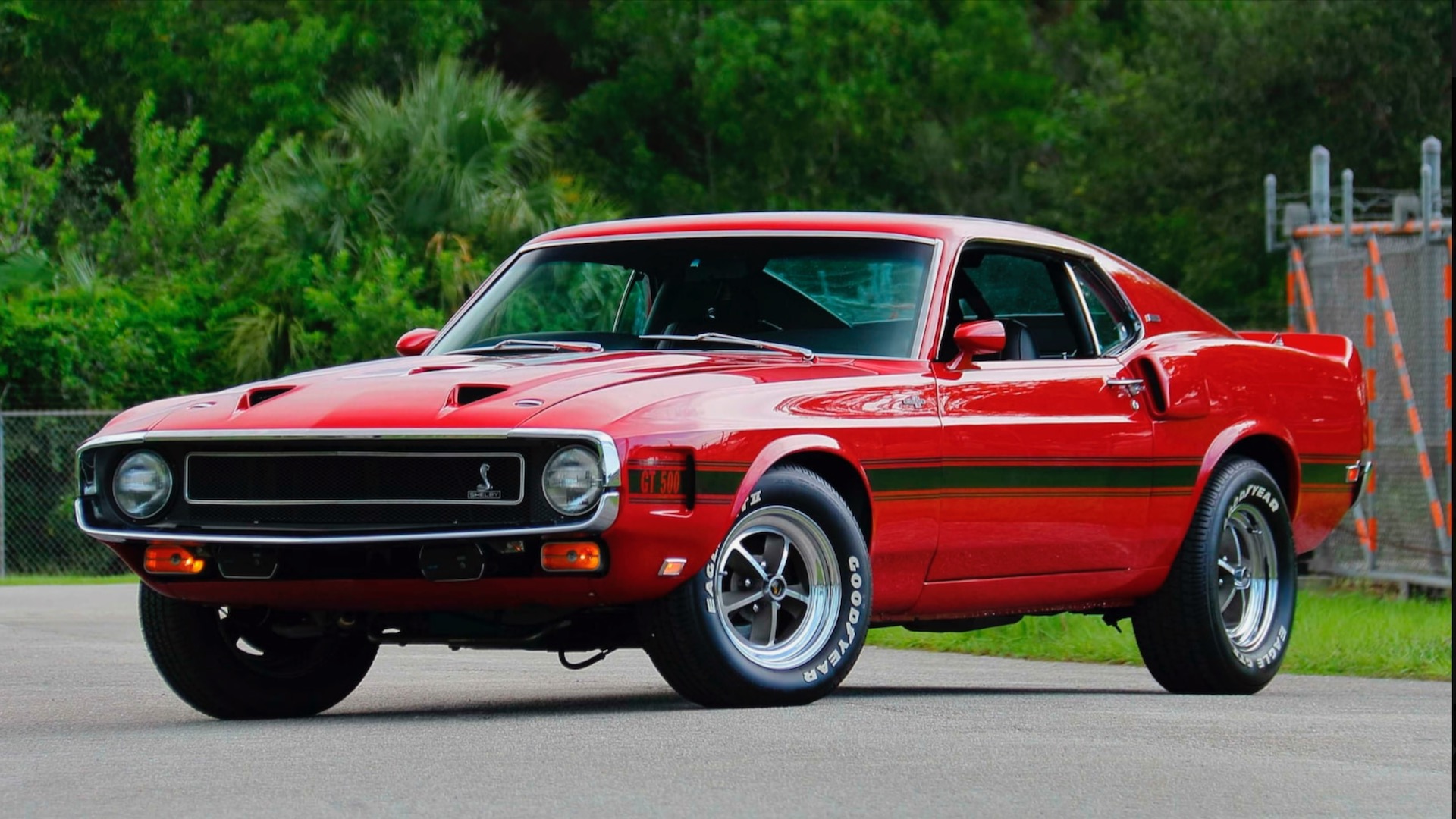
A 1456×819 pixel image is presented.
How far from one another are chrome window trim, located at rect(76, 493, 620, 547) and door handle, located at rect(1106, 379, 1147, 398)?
264 centimetres

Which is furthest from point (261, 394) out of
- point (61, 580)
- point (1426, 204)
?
point (61, 580)

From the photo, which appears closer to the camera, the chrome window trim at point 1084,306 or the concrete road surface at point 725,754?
the concrete road surface at point 725,754

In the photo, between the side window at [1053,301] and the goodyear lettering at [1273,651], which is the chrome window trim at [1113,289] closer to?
the side window at [1053,301]

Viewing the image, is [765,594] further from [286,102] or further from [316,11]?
[316,11]

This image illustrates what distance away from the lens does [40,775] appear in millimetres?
5957

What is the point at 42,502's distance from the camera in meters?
22.1

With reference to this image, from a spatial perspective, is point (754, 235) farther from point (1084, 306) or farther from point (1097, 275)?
point (1097, 275)

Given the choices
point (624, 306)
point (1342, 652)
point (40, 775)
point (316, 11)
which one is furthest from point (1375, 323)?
point (316, 11)

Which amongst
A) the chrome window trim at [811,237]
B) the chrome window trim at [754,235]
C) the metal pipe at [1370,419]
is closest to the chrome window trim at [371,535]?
the chrome window trim at [811,237]

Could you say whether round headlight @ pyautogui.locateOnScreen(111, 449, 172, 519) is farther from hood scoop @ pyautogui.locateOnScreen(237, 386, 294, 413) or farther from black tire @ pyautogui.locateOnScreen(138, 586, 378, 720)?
black tire @ pyautogui.locateOnScreen(138, 586, 378, 720)

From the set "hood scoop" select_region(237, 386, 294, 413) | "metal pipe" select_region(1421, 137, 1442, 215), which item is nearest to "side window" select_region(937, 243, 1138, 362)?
"hood scoop" select_region(237, 386, 294, 413)

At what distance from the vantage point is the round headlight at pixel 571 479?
262 inches

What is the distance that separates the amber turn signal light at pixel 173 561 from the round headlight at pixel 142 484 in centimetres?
12

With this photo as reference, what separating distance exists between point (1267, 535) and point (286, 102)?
1052 inches
